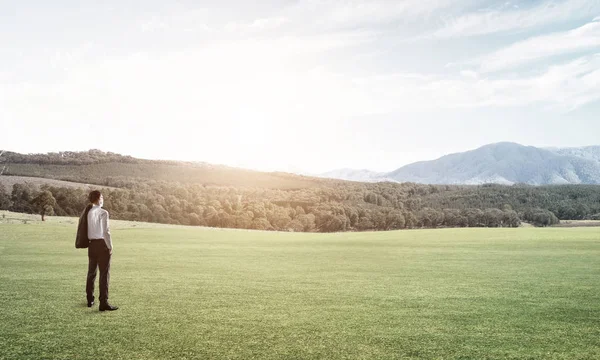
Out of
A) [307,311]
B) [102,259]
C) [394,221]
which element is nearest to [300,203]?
[394,221]

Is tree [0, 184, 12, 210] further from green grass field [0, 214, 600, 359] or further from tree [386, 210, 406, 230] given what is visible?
tree [386, 210, 406, 230]

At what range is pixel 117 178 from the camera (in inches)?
7121

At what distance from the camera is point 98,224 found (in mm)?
15570

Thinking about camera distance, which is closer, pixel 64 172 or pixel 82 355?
pixel 82 355

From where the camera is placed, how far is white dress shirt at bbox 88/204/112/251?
15.6 meters

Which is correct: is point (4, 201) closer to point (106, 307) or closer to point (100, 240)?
point (100, 240)

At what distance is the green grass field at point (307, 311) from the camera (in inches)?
455

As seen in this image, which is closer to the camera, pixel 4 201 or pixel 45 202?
pixel 45 202

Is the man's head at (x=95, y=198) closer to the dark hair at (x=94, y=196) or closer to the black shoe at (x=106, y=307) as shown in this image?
the dark hair at (x=94, y=196)

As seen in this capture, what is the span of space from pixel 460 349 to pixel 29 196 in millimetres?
112765

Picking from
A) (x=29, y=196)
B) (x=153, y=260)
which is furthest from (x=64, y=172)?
(x=153, y=260)

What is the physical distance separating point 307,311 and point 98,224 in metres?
7.13

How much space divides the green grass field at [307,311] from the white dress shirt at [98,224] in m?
2.37

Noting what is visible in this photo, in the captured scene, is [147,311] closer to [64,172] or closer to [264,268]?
[264,268]
